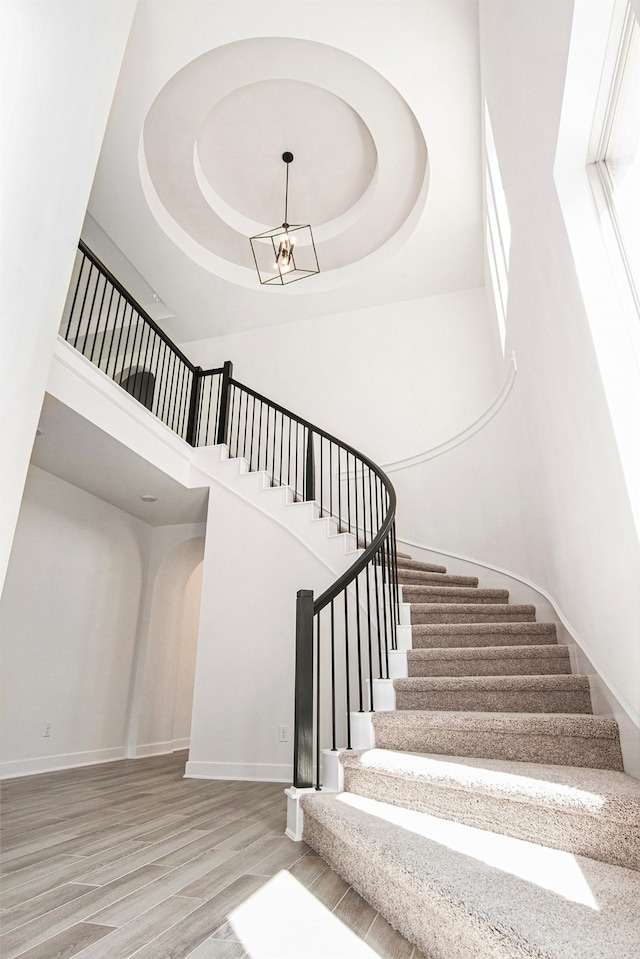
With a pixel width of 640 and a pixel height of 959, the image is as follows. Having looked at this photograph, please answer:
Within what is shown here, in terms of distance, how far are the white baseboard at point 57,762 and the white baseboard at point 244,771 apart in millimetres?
1319

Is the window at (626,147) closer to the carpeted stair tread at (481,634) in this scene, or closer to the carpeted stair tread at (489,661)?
the carpeted stair tread at (489,661)

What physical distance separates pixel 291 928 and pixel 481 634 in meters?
2.32

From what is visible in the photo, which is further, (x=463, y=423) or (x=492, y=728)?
(x=463, y=423)

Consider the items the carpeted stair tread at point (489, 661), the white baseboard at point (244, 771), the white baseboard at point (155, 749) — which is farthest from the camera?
the white baseboard at point (155, 749)

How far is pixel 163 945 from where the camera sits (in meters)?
1.58

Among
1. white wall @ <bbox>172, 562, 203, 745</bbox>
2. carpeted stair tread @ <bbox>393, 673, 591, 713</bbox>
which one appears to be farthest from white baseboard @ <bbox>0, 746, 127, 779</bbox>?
carpeted stair tread @ <bbox>393, 673, 591, 713</bbox>

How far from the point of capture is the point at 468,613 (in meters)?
3.99

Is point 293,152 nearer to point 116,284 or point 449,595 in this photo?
point 116,284

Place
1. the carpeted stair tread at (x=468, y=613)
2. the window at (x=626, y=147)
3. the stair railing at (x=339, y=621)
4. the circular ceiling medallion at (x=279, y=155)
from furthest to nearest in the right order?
1. the circular ceiling medallion at (x=279, y=155)
2. the carpeted stair tread at (x=468, y=613)
3. the stair railing at (x=339, y=621)
4. the window at (x=626, y=147)

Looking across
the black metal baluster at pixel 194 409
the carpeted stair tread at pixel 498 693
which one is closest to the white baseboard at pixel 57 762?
the black metal baluster at pixel 194 409

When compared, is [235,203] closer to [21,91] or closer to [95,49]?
[95,49]

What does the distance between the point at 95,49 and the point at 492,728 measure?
4319 mm

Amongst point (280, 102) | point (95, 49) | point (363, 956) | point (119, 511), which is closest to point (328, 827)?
point (363, 956)

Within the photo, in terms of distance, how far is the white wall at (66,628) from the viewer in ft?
15.6
